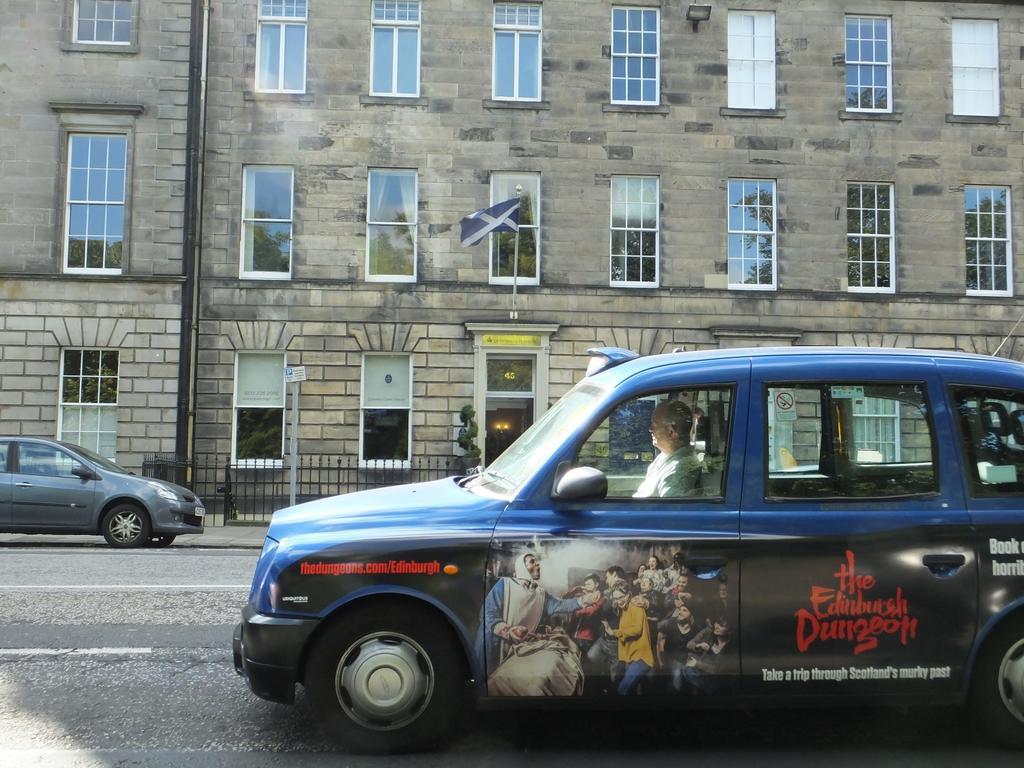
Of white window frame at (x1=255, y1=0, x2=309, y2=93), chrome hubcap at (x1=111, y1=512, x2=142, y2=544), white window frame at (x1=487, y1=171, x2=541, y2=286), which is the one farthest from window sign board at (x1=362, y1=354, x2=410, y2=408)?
chrome hubcap at (x1=111, y1=512, x2=142, y2=544)

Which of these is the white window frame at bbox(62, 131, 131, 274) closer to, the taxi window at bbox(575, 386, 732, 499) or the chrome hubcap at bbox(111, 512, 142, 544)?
the chrome hubcap at bbox(111, 512, 142, 544)

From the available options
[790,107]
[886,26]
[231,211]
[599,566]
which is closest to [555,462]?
[599,566]

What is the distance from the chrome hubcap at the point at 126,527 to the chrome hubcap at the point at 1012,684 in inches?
484

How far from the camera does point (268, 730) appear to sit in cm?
463

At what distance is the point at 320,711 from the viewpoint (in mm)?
4242

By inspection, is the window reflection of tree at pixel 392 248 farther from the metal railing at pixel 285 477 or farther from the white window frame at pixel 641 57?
the white window frame at pixel 641 57

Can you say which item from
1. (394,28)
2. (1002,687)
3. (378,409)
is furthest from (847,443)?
(394,28)

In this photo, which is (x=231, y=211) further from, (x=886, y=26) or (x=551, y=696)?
(x=551, y=696)

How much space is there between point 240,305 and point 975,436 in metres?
17.8

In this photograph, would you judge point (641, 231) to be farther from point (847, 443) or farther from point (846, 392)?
point (847, 443)

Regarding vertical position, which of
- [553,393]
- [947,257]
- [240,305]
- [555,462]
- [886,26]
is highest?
[886,26]

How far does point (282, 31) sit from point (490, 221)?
260 inches

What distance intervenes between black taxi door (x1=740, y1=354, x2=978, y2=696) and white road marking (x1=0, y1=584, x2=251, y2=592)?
5.89 m

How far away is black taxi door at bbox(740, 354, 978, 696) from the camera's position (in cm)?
425
